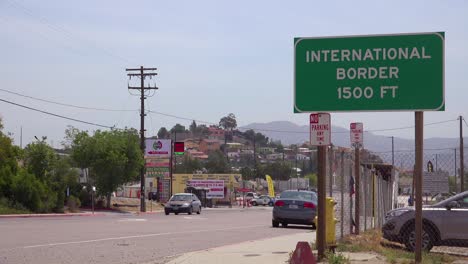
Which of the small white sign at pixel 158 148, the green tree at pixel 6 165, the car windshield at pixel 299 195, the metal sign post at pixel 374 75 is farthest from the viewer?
the small white sign at pixel 158 148

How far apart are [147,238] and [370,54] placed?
10.5 metres

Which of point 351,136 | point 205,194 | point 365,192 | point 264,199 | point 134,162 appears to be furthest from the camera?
point 264,199

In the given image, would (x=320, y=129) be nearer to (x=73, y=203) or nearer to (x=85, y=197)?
(x=73, y=203)

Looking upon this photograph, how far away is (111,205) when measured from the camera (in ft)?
182

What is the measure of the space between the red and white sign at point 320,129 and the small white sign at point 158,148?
58.0m

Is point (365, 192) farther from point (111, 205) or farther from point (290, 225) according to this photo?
point (111, 205)

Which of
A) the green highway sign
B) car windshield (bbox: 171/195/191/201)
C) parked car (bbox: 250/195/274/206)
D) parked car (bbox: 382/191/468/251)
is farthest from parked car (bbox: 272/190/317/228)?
parked car (bbox: 250/195/274/206)

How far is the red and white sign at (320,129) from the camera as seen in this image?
12.1 meters

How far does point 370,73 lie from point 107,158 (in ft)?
135

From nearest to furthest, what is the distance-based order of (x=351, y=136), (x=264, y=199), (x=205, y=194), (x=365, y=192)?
1. (x=351, y=136)
2. (x=365, y=192)
3. (x=205, y=194)
4. (x=264, y=199)

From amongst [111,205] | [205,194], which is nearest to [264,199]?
[205,194]

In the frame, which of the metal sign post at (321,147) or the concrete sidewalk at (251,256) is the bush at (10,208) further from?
A: the metal sign post at (321,147)

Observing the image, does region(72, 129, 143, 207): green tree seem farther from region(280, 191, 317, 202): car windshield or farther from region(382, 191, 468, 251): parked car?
region(382, 191, 468, 251): parked car

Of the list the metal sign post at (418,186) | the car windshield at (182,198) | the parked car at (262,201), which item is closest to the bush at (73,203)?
the car windshield at (182,198)
